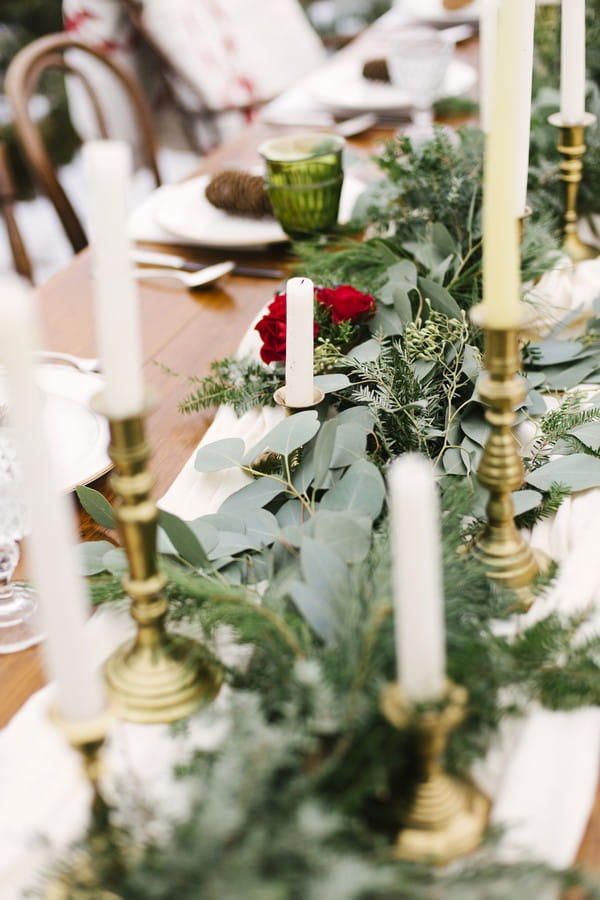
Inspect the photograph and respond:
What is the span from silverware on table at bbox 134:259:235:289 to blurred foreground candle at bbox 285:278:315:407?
466 mm

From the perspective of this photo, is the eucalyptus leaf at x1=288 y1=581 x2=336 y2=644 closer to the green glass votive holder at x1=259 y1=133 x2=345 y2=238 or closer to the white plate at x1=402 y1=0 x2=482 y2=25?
the green glass votive holder at x1=259 y1=133 x2=345 y2=238

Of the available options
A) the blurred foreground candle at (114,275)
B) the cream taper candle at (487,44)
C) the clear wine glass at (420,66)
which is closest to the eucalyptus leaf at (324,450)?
the blurred foreground candle at (114,275)

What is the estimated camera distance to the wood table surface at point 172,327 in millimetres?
903

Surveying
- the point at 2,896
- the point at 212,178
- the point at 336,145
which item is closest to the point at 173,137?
the point at 212,178

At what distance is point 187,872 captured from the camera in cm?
38

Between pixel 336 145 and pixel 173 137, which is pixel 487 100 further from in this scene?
pixel 173 137

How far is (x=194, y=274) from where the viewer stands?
1.23 metres

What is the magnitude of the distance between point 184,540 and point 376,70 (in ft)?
A: 4.75

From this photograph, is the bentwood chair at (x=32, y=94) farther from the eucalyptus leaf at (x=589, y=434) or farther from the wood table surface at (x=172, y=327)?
the eucalyptus leaf at (x=589, y=434)

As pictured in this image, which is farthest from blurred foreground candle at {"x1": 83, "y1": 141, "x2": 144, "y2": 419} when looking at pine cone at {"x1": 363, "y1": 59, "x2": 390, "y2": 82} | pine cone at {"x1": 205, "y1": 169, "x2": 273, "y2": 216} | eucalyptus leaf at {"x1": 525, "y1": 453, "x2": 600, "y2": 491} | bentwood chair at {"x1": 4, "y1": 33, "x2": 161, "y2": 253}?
pine cone at {"x1": 363, "y1": 59, "x2": 390, "y2": 82}

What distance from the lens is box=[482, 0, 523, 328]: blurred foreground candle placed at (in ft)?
1.65

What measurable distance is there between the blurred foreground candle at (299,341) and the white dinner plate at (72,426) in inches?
6.4

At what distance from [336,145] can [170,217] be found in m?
0.29

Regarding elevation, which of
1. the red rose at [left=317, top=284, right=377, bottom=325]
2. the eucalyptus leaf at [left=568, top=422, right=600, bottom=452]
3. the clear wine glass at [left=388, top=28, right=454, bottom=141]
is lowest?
A: the eucalyptus leaf at [left=568, top=422, right=600, bottom=452]
